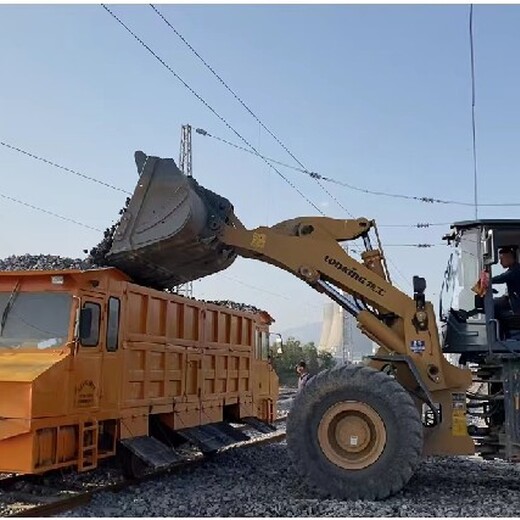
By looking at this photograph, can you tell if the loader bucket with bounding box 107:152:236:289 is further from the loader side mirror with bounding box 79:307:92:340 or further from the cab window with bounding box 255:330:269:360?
the cab window with bounding box 255:330:269:360

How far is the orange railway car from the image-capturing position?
7391 millimetres

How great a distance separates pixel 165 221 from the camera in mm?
9039

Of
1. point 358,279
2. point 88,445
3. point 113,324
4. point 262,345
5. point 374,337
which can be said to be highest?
point 358,279

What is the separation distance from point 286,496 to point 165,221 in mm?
3506

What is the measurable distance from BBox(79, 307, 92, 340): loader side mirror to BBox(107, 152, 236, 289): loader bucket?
44.1 inches

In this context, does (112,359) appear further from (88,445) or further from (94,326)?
(88,445)

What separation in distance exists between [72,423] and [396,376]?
379 centimetres

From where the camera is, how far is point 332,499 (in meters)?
7.91

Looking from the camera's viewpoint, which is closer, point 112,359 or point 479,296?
point 479,296

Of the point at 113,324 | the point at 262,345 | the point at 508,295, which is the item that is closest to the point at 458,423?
the point at 508,295

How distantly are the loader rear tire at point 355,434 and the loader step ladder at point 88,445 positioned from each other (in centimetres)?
218

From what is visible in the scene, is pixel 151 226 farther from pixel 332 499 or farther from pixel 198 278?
pixel 332 499

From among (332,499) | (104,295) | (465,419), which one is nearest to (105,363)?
(104,295)

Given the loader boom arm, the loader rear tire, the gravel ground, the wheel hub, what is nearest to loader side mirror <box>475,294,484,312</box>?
the loader boom arm
